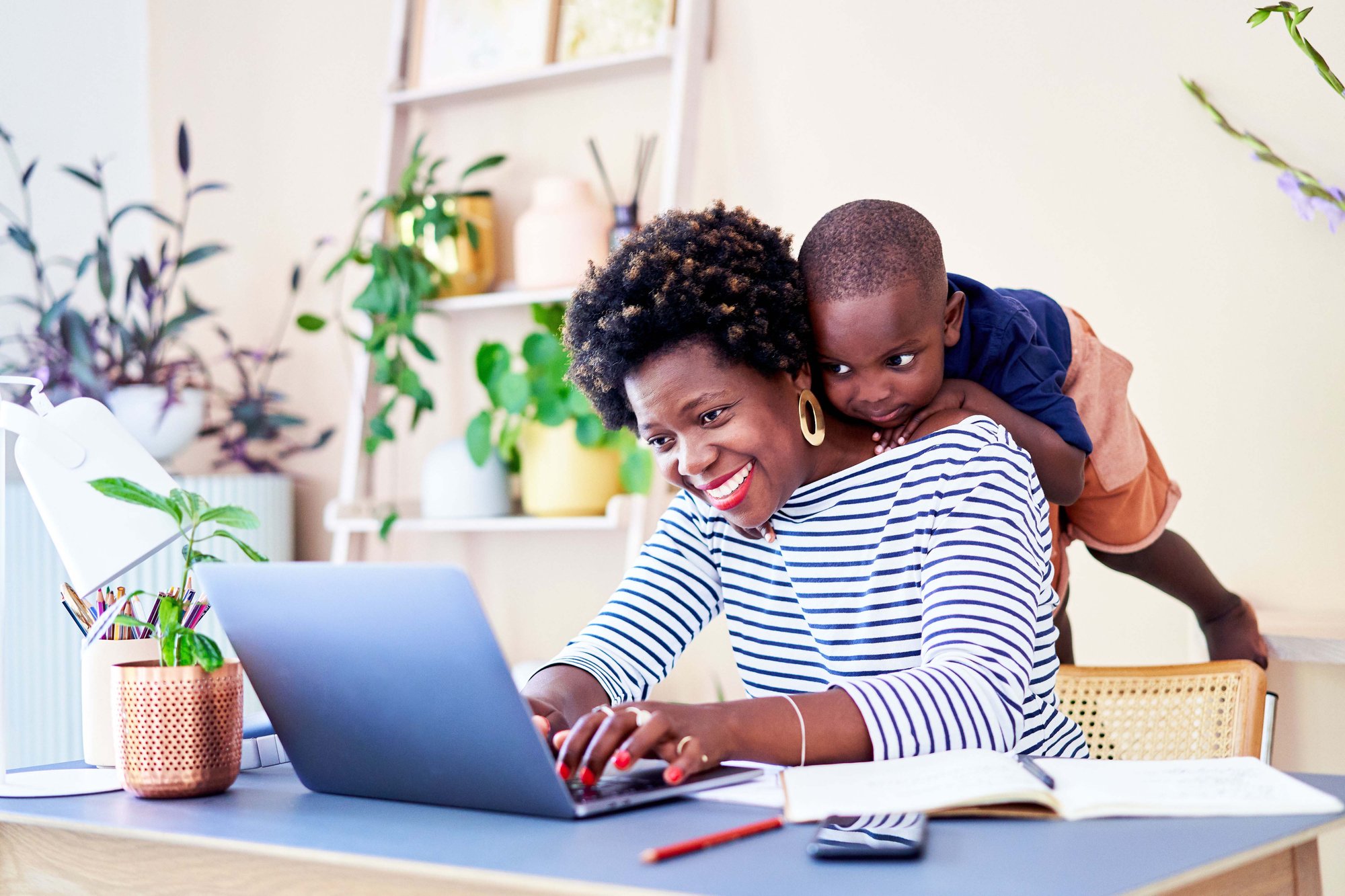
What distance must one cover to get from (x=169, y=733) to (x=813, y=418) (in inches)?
26.4

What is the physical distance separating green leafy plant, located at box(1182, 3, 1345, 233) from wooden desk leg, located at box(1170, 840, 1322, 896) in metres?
1.33

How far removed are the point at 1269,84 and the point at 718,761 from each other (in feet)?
5.66

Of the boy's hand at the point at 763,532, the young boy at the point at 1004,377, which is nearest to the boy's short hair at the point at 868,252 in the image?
the young boy at the point at 1004,377

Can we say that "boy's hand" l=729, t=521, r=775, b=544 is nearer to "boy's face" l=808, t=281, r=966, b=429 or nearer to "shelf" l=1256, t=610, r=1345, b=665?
"boy's face" l=808, t=281, r=966, b=429

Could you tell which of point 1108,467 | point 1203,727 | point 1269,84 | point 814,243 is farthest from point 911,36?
point 1203,727

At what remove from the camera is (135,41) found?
3.21m

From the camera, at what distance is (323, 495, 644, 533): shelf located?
253cm

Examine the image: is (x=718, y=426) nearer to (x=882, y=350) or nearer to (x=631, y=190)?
(x=882, y=350)

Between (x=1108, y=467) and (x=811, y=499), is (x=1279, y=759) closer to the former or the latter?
(x=1108, y=467)

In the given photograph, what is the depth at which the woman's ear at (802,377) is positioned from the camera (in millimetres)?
1284

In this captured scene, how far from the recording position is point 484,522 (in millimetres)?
2635

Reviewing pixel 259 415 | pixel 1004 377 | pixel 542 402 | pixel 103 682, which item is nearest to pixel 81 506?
pixel 103 682

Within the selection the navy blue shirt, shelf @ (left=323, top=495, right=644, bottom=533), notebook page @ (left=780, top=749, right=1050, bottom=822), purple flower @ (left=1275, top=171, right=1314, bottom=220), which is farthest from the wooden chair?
shelf @ (left=323, top=495, right=644, bottom=533)

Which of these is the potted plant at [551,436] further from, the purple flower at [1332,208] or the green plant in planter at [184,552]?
the green plant in planter at [184,552]
